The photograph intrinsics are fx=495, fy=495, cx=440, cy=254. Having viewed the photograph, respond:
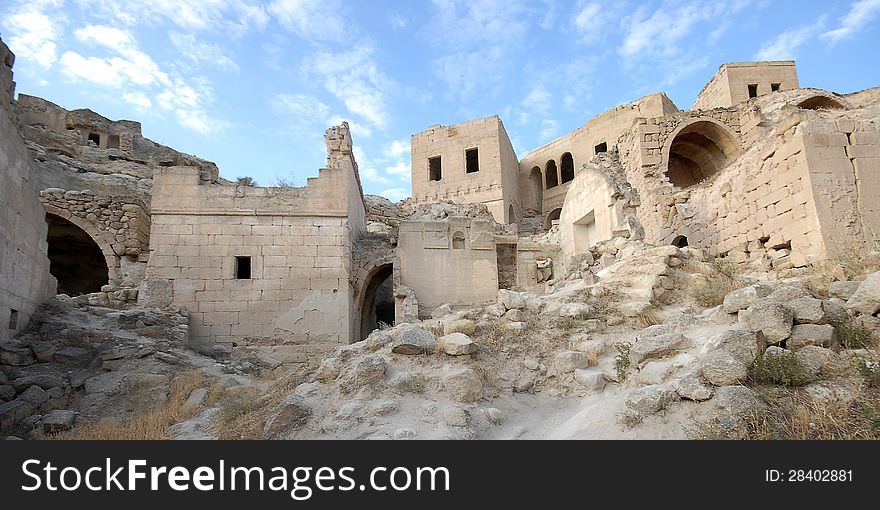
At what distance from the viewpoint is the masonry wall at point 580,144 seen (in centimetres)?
2184

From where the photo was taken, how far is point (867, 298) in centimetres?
441

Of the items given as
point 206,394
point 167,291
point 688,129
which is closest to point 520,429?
point 206,394

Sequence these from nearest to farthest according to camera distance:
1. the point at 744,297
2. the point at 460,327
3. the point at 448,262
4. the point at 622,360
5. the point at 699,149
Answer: the point at 622,360, the point at 744,297, the point at 460,327, the point at 448,262, the point at 699,149

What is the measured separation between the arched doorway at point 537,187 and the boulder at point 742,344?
73.7ft

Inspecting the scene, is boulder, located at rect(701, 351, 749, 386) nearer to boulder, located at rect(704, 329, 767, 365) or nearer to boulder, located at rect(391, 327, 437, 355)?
boulder, located at rect(704, 329, 767, 365)

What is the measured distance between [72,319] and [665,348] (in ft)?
28.8

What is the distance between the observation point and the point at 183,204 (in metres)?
10.4

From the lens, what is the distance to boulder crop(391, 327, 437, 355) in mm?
5586

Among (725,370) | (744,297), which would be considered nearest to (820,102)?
(744,297)

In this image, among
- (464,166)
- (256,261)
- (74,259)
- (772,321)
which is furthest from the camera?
(464,166)

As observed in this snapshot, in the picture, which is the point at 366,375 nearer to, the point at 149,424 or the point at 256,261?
the point at 149,424

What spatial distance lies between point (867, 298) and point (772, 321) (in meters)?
0.99

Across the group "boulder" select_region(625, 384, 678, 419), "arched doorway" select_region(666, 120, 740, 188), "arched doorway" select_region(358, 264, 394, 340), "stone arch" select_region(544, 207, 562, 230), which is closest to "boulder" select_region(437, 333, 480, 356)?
"boulder" select_region(625, 384, 678, 419)

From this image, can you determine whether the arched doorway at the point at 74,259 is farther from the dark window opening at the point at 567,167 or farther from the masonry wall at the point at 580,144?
the dark window opening at the point at 567,167
